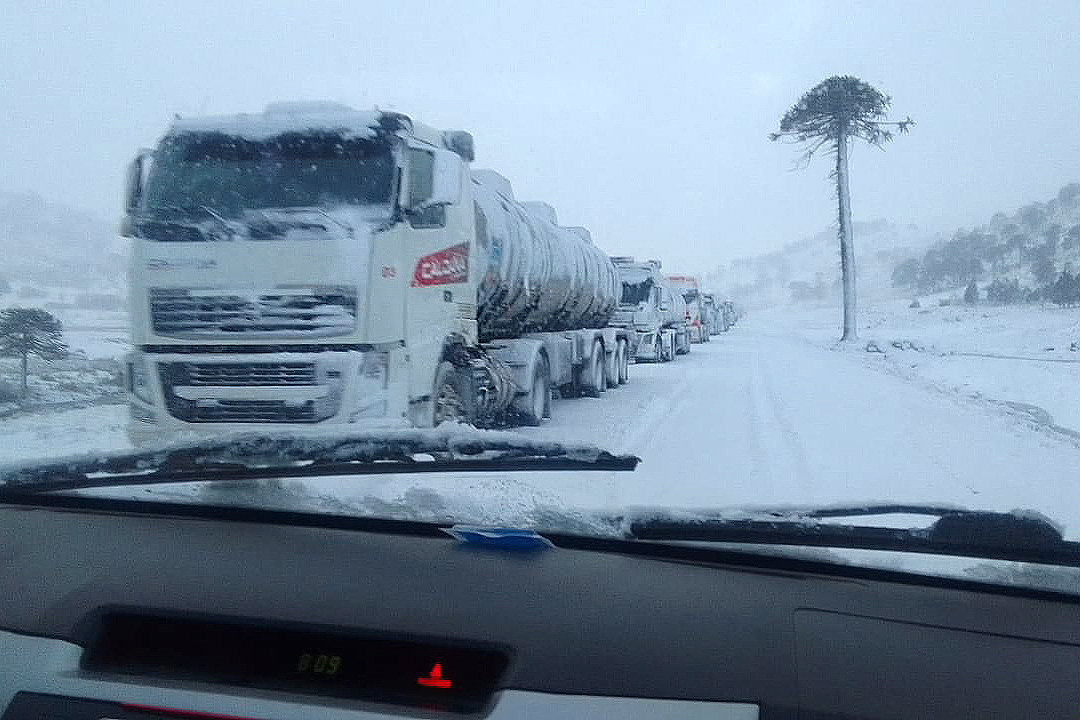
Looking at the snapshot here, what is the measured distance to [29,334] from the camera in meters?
4.71

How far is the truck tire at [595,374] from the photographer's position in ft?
42.4

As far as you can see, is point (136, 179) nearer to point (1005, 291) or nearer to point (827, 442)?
point (827, 442)

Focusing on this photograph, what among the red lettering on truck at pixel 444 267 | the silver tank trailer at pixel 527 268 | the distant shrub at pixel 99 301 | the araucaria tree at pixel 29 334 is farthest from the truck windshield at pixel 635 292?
the araucaria tree at pixel 29 334

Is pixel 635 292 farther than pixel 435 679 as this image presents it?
Yes

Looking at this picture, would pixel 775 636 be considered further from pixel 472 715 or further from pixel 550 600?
pixel 472 715

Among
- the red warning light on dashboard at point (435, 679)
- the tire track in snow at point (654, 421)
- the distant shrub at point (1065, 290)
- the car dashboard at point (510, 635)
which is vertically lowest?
the red warning light on dashboard at point (435, 679)

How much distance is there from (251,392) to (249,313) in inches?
21.3

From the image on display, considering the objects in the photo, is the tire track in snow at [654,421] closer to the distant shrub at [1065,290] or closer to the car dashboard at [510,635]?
the car dashboard at [510,635]

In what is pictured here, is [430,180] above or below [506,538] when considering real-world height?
above

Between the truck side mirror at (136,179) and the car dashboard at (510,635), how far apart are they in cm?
412

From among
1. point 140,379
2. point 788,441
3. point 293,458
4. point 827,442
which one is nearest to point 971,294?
point 827,442

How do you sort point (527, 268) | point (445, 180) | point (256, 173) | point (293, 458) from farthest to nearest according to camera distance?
point (527, 268), point (445, 180), point (256, 173), point (293, 458)

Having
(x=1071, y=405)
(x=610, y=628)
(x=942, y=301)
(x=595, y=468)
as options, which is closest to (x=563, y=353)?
(x=942, y=301)

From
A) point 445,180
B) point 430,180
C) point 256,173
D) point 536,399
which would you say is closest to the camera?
point 256,173
